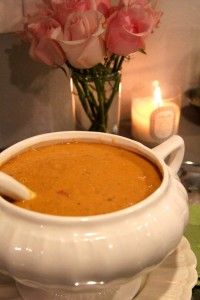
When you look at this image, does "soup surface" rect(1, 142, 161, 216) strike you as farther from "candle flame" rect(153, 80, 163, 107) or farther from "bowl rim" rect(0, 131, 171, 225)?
"candle flame" rect(153, 80, 163, 107)

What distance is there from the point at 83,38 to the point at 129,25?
7 cm

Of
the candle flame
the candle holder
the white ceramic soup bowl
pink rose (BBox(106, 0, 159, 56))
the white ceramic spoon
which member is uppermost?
pink rose (BBox(106, 0, 159, 56))

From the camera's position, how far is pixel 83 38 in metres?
0.61

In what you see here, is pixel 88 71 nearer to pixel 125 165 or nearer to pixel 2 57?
pixel 2 57

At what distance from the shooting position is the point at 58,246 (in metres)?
0.37

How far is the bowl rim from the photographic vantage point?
37cm

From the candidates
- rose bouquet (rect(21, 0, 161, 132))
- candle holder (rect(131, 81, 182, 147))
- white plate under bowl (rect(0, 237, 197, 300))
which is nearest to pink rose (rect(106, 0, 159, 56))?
rose bouquet (rect(21, 0, 161, 132))

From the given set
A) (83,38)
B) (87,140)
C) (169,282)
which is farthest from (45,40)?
(169,282)

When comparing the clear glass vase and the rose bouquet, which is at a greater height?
the rose bouquet

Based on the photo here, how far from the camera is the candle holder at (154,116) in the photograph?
80 centimetres

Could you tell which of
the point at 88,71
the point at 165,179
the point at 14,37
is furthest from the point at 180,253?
the point at 14,37

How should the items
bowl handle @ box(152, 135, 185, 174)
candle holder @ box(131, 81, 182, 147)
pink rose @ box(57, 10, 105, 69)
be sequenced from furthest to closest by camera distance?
candle holder @ box(131, 81, 182, 147) → pink rose @ box(57, 10, 105, 69) → bowl handle @ box(152, 135, 185, 174)

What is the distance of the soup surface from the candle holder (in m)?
0.33

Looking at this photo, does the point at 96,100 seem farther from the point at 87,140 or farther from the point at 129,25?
the point at 87,140
